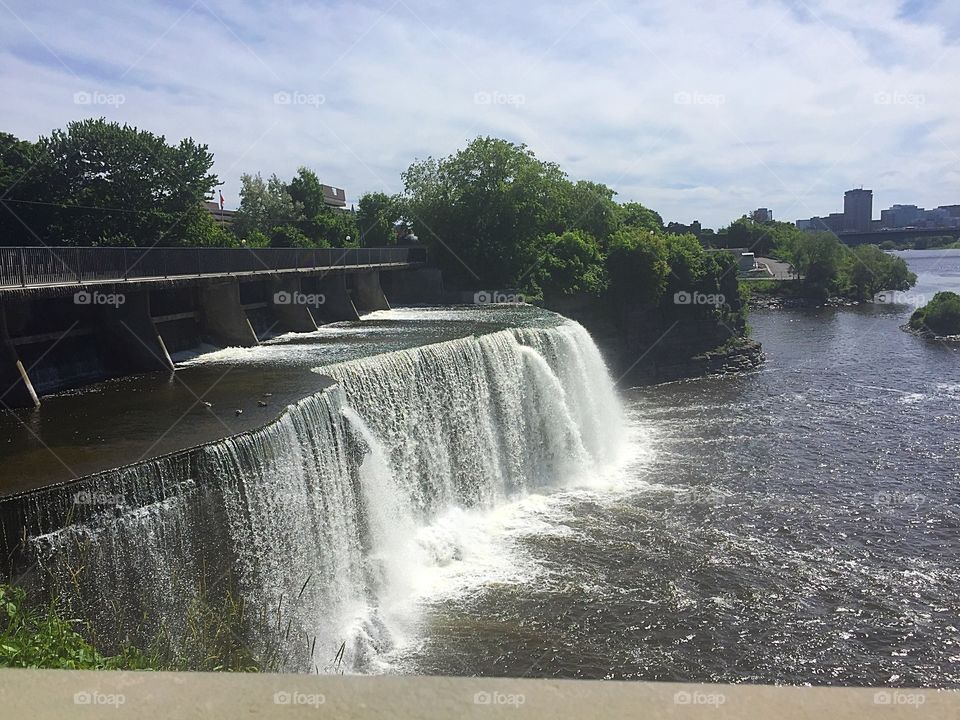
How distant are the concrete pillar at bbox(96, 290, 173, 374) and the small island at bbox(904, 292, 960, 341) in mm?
45277

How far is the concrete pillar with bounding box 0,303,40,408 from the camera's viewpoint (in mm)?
15109

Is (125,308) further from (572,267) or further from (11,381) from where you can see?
(572,267)

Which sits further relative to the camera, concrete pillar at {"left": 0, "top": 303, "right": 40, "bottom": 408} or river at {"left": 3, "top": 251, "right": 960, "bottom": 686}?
concrete pillar at {"left": 0, "top": 303, "right": 40, "bottom": 408}

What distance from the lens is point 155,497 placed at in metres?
10.4

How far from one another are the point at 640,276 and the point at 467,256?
990 cm

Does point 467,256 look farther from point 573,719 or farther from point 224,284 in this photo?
point 573,719

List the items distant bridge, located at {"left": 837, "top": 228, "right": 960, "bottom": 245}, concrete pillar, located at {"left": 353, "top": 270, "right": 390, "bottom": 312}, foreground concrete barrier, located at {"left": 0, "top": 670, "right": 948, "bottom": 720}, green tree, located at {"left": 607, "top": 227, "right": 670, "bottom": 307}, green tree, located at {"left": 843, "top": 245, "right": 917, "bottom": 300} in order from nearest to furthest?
foreground concrete barrier, located at {"left": 0, "top": 670, "right": 948, "bottom": 720}
concrete pillar, located at {"left": 353, "top": 270, "right": 390, "bottom": 312}
green tree, located at {"left": 607, "top": 227, "right": 670, "bottom": 307}
green tree, located at {"left": 843, "top": 245, "right": 917, "bottom": 300}
distant bridge, located at {"left": 837, "top": 228, "right": 960, "bottom": 245}

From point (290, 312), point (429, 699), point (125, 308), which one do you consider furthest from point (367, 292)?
point (429, 699)

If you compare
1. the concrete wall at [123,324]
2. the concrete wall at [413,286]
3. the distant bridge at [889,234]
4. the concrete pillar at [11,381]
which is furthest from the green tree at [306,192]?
the distant bridge at [889,234]

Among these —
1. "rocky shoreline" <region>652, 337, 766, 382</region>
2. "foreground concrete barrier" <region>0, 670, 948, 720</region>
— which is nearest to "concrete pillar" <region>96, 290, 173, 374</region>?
"foreground concrete barrier" <region>0, 670, 948, 720</region>

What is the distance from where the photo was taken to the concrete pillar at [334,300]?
31.5m

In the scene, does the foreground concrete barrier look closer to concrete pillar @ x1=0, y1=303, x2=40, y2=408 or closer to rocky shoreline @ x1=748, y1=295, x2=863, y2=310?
concrete pillar @ x1=0, y1=303, x2=40, y2=408

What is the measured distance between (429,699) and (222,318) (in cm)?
2196

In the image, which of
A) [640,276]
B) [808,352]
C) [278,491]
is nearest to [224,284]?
[278,491]
